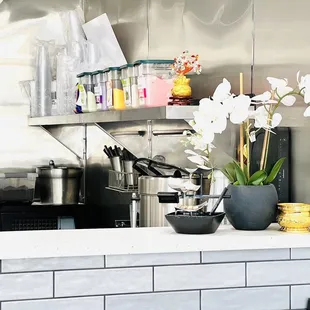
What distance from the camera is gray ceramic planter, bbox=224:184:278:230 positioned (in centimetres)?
223

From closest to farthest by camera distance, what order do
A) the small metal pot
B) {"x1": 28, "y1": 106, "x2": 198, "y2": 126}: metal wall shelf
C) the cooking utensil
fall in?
{"x1": 28, "y1": 106, "x2": 198, "y2": 126}: metal wall shelf, the cooking utensil, the small metal pot

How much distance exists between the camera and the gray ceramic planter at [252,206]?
7.30 ft

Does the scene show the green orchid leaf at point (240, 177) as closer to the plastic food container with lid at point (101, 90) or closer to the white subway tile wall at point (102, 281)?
the white subway tile wall at point (102, 281)

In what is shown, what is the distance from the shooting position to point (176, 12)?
3.58m

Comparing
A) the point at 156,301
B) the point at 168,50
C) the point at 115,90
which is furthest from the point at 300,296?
the point at 168,50

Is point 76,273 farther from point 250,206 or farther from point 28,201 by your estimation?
point 28,201

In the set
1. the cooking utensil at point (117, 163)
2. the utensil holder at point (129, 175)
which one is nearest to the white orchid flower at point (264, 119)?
the utensil holder at point (129, 175)

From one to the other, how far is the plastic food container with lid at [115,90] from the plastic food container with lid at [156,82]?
323 millimetres

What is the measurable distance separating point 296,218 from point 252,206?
135mm

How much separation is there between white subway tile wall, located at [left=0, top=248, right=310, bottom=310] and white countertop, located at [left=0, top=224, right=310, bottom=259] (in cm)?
4

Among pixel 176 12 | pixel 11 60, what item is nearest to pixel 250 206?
pixel 176 12

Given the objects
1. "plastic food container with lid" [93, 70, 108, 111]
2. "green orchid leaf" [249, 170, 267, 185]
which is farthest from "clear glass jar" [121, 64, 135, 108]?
"green orchid leaf" [249, 170, 267, 185]

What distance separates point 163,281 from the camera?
2.03m

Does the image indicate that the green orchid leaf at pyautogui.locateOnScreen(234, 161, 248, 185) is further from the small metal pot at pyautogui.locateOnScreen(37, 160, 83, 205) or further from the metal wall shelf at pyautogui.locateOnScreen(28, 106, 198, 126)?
the small metal pot at pyautogui.locateOnScreen(37, 160, 83, 205)
